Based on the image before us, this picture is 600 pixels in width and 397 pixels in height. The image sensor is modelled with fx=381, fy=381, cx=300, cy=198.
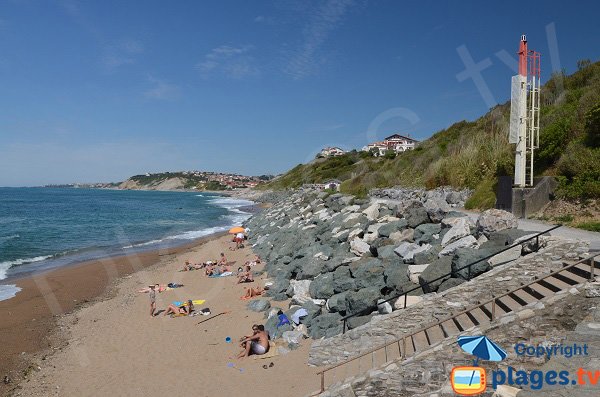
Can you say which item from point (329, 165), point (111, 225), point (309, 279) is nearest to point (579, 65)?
point (309, 279)

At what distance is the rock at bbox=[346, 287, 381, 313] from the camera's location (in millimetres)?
8930

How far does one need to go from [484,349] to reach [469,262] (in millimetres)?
3193

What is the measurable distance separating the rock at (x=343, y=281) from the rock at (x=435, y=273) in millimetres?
2438

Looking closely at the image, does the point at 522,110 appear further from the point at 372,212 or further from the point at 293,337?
the point at 293,337

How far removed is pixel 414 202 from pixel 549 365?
31.4 ft

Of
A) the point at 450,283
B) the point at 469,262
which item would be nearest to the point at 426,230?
the point at 469,262

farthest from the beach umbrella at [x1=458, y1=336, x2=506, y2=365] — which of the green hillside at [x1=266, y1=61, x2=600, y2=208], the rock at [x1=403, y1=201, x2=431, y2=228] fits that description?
the green hillside at [x1=266, y1=61, x2=600, y2=208]

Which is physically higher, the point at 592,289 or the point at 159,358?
the point at 592,289

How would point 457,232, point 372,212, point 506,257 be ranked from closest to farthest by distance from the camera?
point 506,257
point 457,232
point 372,212

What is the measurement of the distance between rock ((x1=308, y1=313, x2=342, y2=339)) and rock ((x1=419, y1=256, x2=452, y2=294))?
2265mm

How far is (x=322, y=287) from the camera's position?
36.7 feet

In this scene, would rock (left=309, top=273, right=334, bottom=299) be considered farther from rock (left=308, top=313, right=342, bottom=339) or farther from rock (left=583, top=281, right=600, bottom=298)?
rock (left=583, top=281, right=600, bottom=298)

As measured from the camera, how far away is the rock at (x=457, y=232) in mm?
10062

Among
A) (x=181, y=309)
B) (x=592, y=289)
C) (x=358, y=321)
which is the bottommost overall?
(x=181, y=309)
